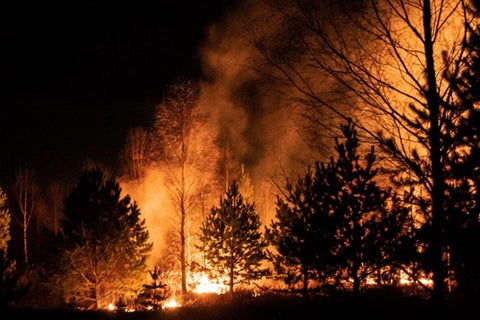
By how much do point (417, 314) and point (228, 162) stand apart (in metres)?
28.9

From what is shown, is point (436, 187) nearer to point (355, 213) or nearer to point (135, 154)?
point (355, 213)

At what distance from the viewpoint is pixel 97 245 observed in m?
16.1

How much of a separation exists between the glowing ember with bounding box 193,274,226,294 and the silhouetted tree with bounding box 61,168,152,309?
6019 millimetres

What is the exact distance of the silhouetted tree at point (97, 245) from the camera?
15916mm

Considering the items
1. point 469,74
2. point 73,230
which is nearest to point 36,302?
point 73,230

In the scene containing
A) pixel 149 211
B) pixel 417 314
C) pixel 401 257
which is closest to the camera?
pixel 401 257

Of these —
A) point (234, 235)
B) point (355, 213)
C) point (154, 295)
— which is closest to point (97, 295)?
point (154, 295)

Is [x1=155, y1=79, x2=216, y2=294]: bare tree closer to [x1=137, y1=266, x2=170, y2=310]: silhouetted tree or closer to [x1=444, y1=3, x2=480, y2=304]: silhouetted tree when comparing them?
[x1=137, y1=266, x2=170, y2=310]: silhouetted tree

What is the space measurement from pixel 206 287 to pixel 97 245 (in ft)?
26.8

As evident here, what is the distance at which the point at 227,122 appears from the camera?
31.2 m

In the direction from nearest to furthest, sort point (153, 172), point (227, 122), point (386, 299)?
point (386, 299), point (153, 172), point (227, 122)

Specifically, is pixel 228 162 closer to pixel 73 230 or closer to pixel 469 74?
pixel 73 230

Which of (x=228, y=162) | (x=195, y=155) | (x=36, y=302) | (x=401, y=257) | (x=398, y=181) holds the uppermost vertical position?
(x=228, y=162)

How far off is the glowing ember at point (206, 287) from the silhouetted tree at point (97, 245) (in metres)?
6.02
